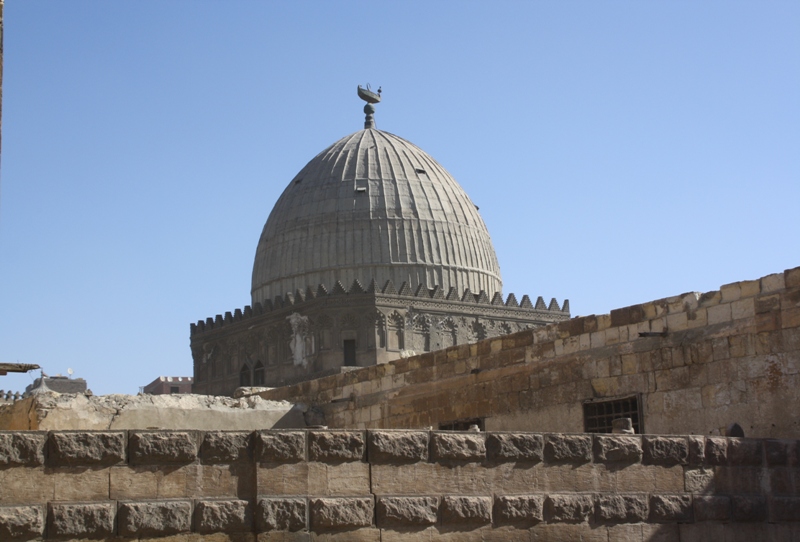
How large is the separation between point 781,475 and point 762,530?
0.50m

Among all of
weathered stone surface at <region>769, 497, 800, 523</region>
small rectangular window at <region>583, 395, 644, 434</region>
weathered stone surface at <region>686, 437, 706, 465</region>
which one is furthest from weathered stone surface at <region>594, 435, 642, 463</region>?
small rectangular window at <region>583, 395, 644, 434</region>

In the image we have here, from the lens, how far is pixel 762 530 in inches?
394

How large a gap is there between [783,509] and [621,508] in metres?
1.72

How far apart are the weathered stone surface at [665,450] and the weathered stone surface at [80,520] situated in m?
4.26

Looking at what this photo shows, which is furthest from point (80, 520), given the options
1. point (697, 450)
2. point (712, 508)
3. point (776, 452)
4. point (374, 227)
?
point (374, 227)

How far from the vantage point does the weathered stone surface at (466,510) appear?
28.1 ft

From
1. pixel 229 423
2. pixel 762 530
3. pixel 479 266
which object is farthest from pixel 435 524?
pixel 479 266

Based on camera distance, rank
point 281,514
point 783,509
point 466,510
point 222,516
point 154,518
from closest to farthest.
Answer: point 154,518 < point 222,516 < point 281,514 < point 466,510 < point 783,509

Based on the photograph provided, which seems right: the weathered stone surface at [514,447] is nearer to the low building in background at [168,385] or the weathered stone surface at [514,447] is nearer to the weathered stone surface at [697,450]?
the weathered stone surface at [697,450]

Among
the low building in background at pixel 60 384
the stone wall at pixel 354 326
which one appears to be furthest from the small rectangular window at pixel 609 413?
the low building in background at pixel 60 384

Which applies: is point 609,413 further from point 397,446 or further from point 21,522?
point 21,522

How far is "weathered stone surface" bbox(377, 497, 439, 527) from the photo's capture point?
8.30 meters

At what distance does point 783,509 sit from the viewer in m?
10.1

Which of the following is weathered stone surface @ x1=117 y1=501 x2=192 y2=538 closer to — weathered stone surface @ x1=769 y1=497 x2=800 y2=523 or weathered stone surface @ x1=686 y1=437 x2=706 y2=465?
weathered stone surface @ x1=686 y1=437 x2=706 y2=465
